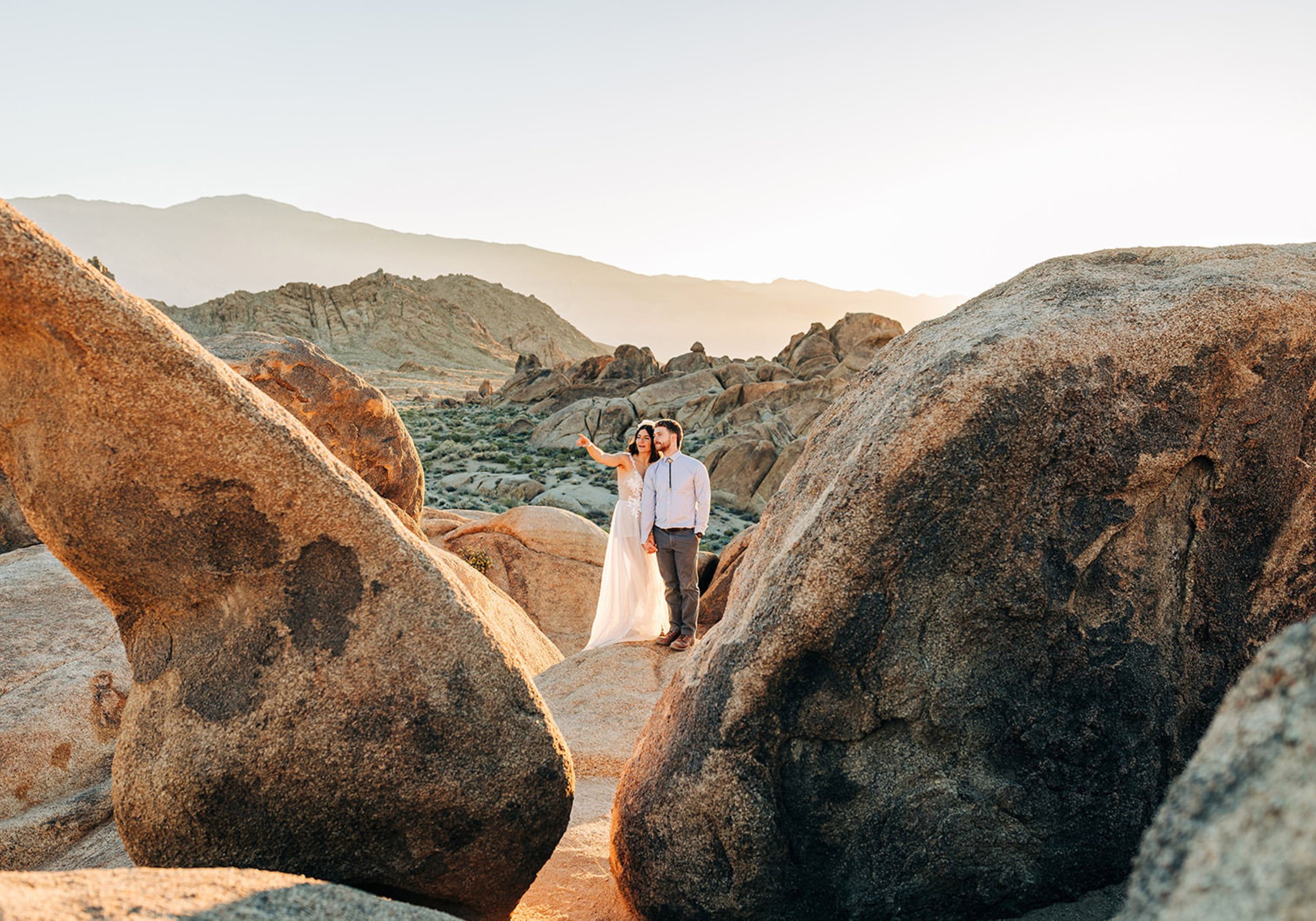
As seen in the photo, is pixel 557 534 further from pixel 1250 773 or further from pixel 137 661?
pixel 1250 773

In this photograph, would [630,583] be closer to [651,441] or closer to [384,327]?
[651,441]

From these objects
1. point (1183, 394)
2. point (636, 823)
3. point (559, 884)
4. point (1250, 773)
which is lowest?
point (559, 884)

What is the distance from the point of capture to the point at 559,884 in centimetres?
443

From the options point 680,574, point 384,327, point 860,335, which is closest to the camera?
point 680,574

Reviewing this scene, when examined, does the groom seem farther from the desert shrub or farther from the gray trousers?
the desert shrub

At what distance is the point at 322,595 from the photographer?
3416 millimetres

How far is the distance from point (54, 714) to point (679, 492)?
4628 millimetres

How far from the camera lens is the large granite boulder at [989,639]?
3.44m

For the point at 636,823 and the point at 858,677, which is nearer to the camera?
the point at 858,677

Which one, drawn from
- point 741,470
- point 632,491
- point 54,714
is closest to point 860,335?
point 741,470

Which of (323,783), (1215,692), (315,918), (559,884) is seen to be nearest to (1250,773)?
(315,918)

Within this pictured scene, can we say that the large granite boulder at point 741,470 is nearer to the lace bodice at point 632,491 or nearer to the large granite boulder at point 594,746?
the lace bodice at point 632,491

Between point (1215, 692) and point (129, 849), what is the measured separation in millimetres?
4114

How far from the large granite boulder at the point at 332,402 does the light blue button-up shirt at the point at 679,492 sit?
12.5 ft
